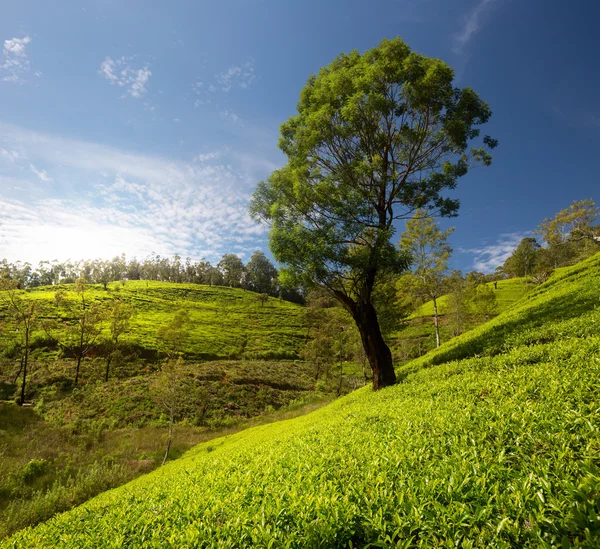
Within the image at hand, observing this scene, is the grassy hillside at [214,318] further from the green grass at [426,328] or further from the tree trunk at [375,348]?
the tree trunk at [375,348]

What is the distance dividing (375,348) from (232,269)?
177059 mm

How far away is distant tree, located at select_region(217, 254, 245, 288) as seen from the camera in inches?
7269

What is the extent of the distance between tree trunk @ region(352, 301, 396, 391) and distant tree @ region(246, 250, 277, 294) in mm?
161276

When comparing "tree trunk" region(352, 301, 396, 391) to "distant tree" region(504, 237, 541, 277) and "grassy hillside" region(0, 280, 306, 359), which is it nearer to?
"grassy hillside" region(0, 280, 306, 359)

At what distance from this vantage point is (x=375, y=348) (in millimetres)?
17953

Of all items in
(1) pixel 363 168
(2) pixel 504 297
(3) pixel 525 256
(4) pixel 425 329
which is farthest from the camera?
(3) pixel 525 256

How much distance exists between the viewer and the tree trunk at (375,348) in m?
17.7

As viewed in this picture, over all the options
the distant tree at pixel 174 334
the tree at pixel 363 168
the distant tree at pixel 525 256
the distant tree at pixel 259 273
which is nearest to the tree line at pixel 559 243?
the distant tree at pixel 525 256

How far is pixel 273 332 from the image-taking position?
97.8 m

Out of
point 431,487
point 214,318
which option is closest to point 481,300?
Answer: point 431,487

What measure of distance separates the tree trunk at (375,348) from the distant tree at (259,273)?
529ft

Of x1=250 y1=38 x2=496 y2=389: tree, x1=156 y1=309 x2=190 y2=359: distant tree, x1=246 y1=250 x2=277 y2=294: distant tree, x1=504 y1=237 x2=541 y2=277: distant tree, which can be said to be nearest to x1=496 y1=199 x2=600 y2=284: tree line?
x1=504 y1=237 x2=541 y2=277: distant tree

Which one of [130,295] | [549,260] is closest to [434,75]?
[549,260]

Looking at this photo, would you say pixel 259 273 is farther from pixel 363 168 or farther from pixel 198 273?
pixel 363 168
